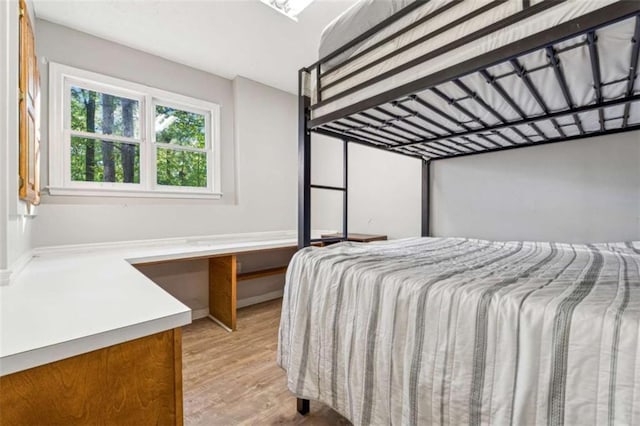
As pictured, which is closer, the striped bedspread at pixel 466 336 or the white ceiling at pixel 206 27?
the striped bedspread at pixel 466 336

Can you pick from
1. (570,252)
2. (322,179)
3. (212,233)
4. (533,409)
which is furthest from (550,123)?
(212,233)

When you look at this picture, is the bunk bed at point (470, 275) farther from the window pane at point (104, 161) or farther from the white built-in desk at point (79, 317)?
the window pane at point (104, 161)

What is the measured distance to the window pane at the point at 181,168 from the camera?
107 inches

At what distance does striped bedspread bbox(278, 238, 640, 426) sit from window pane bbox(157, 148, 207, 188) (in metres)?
1.95

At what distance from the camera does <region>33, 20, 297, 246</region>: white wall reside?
Answer: 2172 millimetres

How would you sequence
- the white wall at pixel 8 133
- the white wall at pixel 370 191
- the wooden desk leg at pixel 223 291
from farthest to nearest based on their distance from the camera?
the white wall at pixel 370 191
the wooden desk leg at pixel 223 291
the white wall at pixel 8 133

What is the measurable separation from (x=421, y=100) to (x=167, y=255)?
6.52ft

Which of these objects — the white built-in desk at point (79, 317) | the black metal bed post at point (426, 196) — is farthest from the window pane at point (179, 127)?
the black metal bed post at point (426, 196)

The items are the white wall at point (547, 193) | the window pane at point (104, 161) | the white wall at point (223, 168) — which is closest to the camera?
the white wall at point (547, 193)

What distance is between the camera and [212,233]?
289cm

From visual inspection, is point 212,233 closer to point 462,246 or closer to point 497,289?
point 462,246

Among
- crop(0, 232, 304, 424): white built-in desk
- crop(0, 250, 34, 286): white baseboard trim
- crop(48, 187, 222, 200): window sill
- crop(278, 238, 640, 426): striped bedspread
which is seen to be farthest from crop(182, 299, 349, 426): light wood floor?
crop(48, 187, 222, 200): window sill

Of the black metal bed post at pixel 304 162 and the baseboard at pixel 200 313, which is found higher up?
the black metal bed post at pixel 304 162

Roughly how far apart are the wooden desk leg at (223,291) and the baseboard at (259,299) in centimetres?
38
